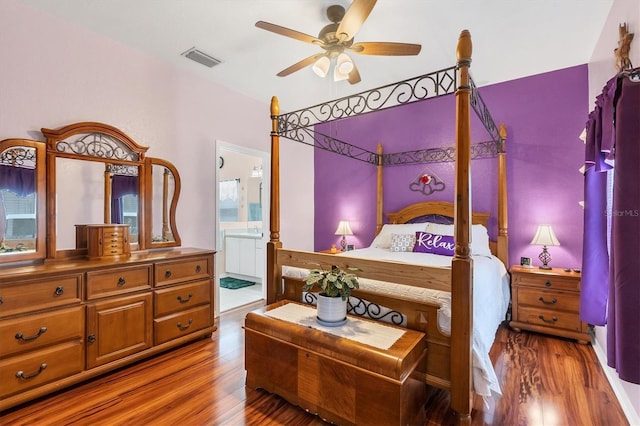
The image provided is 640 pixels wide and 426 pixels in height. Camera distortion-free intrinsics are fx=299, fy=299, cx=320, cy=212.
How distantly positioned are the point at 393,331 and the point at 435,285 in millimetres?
390

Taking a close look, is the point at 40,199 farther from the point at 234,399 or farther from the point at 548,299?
the point at 548,299

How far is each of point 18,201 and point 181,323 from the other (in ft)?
5.13

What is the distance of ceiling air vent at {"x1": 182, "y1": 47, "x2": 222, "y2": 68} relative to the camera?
2.93 m

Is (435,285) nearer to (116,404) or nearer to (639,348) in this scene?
(639,348)

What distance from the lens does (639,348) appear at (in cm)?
134

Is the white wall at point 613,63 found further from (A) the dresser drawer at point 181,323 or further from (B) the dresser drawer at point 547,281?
(A) the dresser drawer at point 181,323

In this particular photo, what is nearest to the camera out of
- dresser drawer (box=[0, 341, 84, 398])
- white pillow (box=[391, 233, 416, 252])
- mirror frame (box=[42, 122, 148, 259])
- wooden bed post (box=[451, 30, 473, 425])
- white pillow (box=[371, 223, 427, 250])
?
wooden bed post (box=[451, 30, 473, 425])

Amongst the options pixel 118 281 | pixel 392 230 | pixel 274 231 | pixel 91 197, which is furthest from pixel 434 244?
pixel 91 197

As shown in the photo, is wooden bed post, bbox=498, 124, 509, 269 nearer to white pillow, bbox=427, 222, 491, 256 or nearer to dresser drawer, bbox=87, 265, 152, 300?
white pillow, bbox=427, 222, 491, 256

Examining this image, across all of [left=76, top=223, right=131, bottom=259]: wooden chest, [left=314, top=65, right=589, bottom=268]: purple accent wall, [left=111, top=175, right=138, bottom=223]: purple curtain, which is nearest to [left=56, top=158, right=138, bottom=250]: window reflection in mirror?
[left=111, top=175, right=138, bottom=223]: purple curtain

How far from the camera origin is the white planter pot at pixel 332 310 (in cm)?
195

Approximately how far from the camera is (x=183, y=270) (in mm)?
2814

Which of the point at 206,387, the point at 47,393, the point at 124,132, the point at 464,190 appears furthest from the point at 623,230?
the point at 124,132

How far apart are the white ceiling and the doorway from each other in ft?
3.83
